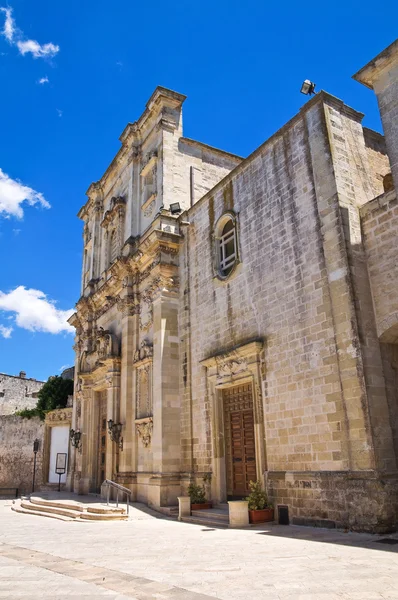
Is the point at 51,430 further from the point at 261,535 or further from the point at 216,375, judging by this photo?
the point at 261,535

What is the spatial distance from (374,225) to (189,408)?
7.24 m

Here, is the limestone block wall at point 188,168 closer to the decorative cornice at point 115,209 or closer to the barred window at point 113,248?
the decorative cornice at point 115,209

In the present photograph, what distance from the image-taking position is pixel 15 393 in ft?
123

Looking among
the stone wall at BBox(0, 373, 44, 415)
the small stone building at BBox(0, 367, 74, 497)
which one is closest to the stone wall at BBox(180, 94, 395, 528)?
the small stone building at BBox(0, 367, 74, 497)

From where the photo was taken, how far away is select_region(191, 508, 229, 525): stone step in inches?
421

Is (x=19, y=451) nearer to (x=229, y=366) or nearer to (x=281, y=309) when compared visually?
(x=229, y=366)

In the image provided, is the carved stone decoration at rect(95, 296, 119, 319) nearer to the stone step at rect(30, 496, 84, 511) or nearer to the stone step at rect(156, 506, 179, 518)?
the stone step at rect(30, 496, 84, 511)

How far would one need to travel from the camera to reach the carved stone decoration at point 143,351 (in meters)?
15.4

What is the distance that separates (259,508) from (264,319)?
4.02m

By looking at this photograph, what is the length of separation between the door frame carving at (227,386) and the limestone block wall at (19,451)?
16.2 metres

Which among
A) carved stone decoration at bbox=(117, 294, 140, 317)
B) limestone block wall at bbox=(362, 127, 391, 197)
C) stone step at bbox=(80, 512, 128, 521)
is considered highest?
limestone block wall at bbox=(362, 127, 391, 197)

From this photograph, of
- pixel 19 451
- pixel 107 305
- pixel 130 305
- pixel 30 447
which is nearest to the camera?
pixel 130 305

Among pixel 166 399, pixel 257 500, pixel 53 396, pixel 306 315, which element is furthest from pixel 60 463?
pixel 306 315

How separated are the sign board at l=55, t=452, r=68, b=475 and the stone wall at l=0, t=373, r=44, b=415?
601 inches
